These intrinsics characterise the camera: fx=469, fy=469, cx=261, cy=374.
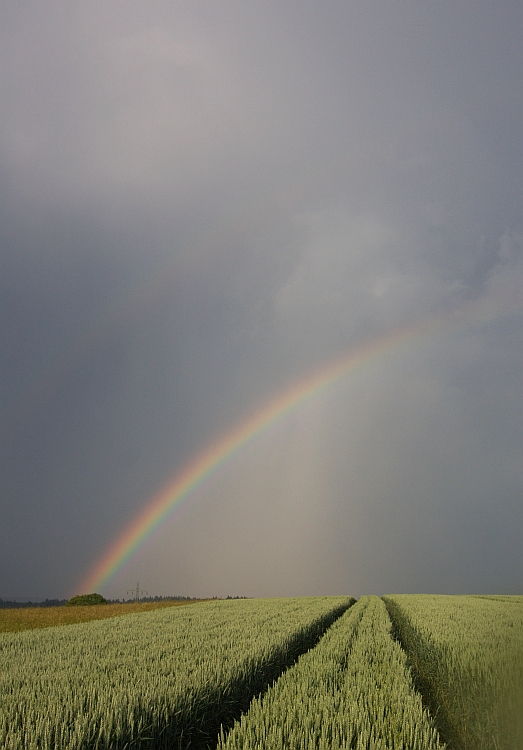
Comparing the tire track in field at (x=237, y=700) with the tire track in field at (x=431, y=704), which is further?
the tire track in field at (x=431, y=704)

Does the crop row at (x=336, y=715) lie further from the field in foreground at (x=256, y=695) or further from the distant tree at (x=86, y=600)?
the distant tree at (x=86, y=600)

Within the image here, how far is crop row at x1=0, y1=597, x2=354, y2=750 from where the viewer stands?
539 cm

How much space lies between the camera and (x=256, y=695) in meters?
9.22

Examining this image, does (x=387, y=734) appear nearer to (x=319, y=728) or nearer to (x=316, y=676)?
(x=319, y=728)

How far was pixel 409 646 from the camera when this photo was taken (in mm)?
17234

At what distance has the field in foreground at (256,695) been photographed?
205 inches

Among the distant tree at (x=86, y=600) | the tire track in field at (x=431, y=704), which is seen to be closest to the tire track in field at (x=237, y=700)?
the tire track in field at (x=431, y=704)

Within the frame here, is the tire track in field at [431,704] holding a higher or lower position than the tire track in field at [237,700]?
lower

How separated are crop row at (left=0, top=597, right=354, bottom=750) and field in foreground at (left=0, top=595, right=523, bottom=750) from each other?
24mm

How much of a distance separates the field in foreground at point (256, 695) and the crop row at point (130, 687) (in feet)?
0.08

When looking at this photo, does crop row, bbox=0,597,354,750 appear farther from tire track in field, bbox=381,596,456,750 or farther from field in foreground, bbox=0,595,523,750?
tire track in field, bbox=381,596,456,750

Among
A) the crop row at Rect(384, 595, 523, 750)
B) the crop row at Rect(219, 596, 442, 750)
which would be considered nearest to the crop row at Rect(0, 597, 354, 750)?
the crop row at Rect(219, 596, 442, 750)

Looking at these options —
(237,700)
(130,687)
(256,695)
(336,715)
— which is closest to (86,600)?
(256,695)

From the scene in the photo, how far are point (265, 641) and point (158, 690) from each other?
5700 millimetres
